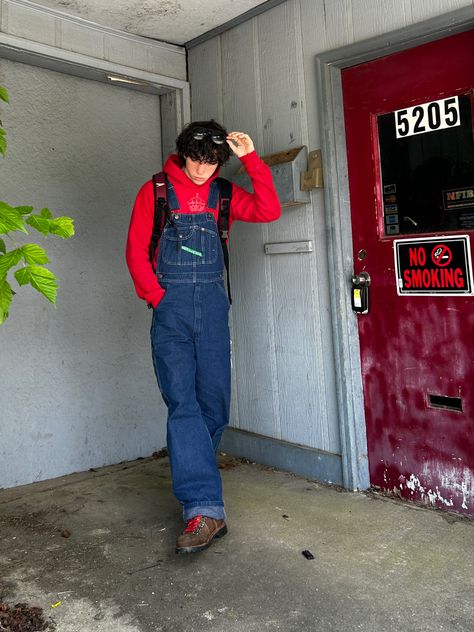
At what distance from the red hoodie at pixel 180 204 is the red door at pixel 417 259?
607mm

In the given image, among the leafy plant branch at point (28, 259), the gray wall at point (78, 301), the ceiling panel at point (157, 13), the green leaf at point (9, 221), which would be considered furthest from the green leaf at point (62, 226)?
the ceiling panel at point (157, 13)

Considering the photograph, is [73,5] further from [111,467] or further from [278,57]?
[111,467]

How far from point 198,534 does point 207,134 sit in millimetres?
1736

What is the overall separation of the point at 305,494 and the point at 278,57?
2.49 metres

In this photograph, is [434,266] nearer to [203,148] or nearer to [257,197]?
[257,197]

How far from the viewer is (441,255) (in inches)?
115

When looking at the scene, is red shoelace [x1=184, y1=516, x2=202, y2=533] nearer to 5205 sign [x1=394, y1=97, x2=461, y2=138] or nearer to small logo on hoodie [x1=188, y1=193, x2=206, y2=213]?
small logo on hoodie [x1=188, y1=193, x2=206, y2=213]

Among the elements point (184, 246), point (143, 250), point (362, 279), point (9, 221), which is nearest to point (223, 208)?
point (184, 246)

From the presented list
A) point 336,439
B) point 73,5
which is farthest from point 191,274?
point 73,5

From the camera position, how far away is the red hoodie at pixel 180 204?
9.26 ft

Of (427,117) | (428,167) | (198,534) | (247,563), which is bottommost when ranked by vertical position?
(247,563)

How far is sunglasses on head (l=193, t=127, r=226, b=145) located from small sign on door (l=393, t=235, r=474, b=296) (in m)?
1.02

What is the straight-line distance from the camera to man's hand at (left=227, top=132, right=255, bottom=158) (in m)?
2.87

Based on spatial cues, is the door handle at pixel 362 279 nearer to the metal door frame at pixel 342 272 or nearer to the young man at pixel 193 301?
the metal door frame at pixel 342 272
